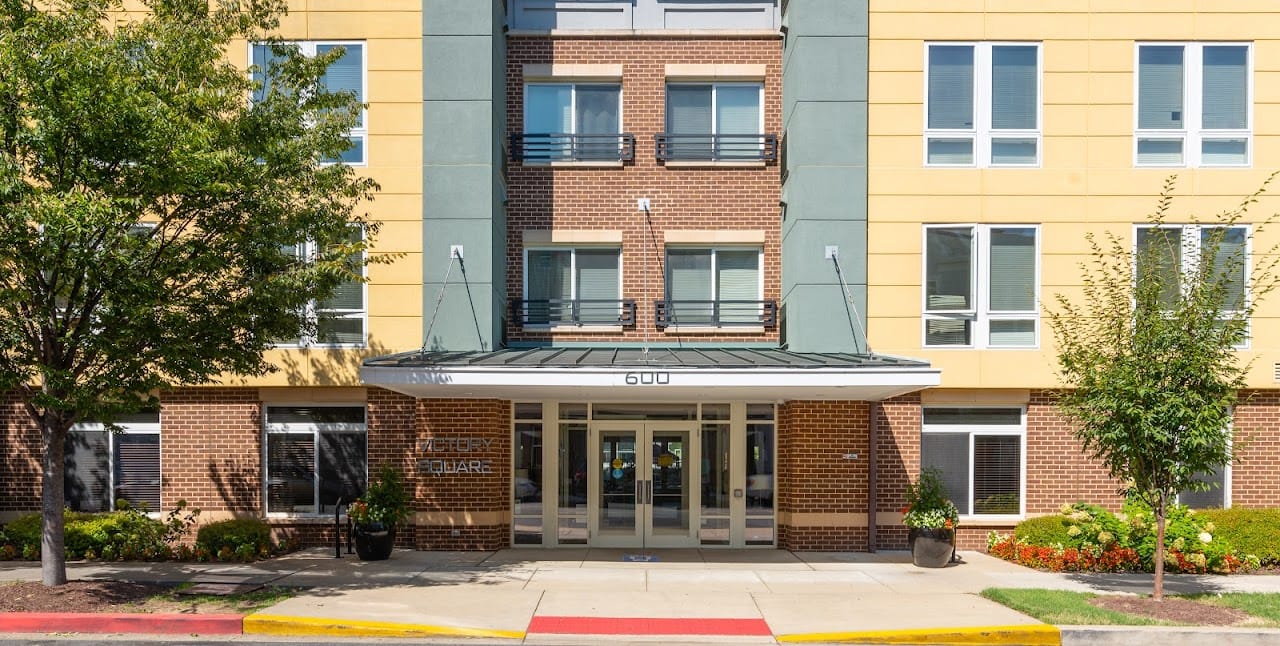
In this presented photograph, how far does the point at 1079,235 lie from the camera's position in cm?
1645

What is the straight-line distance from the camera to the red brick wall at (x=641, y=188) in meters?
17.7

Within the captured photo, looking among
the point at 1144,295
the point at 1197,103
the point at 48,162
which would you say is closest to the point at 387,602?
the point at 48,162

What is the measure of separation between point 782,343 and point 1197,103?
8377mm

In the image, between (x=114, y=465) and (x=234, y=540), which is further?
(x=114, y=465)

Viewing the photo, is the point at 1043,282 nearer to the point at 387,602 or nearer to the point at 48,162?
the point at 387,602

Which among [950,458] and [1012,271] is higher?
[1012,271]

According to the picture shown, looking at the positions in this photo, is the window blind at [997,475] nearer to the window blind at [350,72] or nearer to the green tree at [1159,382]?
the green tree at [1159,382]

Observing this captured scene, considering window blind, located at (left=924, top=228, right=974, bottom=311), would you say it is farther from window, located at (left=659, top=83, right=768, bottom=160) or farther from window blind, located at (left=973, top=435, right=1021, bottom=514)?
window, located at (left=659, top=83, right=768, bottom=160)

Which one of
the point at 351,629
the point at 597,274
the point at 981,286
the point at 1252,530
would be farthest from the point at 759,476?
the point at 351,629

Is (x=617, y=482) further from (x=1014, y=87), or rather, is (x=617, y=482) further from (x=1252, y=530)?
(x=1252, y=530)

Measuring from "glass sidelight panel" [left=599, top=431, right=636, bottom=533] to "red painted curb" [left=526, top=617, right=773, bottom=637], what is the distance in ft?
19.8

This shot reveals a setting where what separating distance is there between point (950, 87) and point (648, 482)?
8.98 meters

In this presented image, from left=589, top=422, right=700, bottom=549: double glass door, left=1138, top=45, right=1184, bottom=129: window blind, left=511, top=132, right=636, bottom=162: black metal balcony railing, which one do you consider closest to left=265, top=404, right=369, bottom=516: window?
left=589, top=422, right=700, bottom=549: double glass door

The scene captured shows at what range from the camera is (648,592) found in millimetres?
12898
